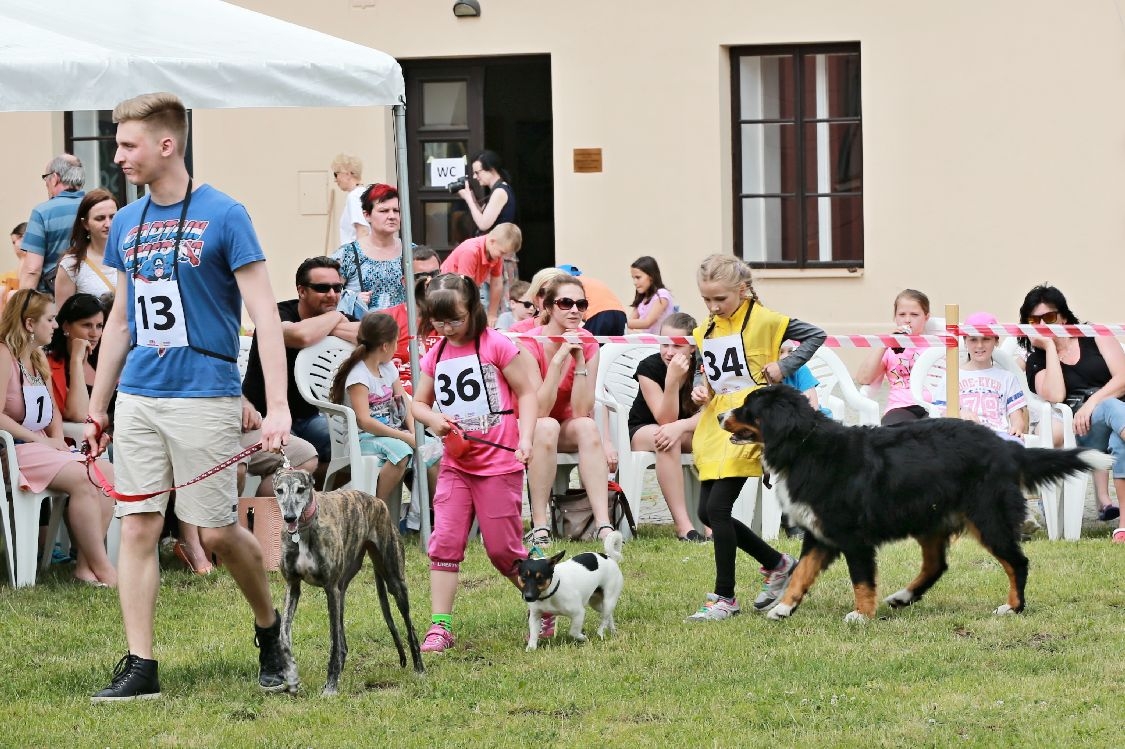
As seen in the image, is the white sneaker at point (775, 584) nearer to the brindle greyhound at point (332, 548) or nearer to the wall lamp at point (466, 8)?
the brindle greyhound at point (332, 548)

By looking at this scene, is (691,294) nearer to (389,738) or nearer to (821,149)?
(821,149)

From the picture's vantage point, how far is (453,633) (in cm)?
699

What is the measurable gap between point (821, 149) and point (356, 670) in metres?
10.3

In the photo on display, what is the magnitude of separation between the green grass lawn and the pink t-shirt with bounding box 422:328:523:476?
2.46 ft

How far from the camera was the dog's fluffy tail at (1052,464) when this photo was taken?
279 inches

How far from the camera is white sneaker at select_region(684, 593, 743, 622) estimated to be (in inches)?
283

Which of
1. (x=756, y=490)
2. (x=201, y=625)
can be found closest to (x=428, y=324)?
(x=756, y=490)

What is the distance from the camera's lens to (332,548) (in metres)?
5.80

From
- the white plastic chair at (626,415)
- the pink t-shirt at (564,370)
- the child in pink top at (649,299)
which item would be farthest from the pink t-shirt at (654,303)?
the pink t-shirt at (564,370)

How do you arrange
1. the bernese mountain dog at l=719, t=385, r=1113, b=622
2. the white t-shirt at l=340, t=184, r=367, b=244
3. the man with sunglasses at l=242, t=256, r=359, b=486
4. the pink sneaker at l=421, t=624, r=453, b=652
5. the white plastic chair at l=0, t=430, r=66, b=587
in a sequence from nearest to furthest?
the pink sneaker at l=421, t=624, r=453, b=652 → the bernese mountain dog at l=719, t=385, r=1113, b=622 → the white plastic chair at l=0, t=430, r=66, b=587 → the man with sunglasses at l=242, t=256, r=359, b=486 → the white t-shirt at l=340, t=184, r=367, b=244

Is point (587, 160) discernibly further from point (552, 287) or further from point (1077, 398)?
point (1077, 398)

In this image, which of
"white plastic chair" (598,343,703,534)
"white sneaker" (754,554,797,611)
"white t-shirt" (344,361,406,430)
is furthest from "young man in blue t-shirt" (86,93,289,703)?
"white plastic chair" (598,343,703,534)

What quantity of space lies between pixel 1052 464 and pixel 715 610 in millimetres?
1565

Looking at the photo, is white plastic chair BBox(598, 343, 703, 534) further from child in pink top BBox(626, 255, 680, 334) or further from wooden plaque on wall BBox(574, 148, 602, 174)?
wooden plaque on wall BBox(574, 148, 602, 174)
